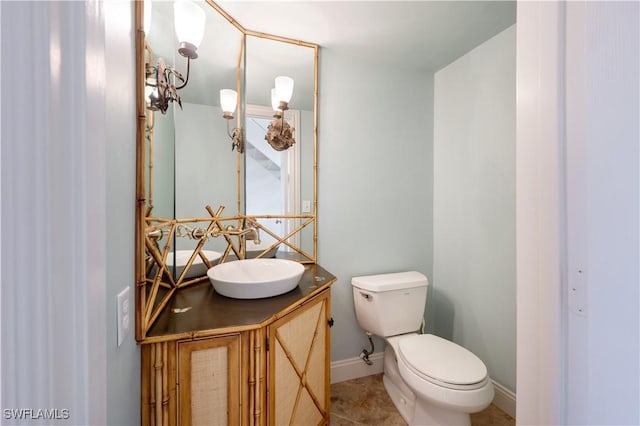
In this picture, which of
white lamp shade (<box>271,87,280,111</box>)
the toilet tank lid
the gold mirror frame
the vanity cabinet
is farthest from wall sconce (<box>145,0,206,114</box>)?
the toilet tank lid

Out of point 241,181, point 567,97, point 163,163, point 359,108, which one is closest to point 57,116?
point 163,163

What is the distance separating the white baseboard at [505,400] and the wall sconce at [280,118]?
2049 millimetres

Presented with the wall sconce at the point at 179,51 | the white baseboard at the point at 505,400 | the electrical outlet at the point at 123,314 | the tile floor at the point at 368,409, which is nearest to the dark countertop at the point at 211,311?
the electrical outlet at the point at 123,314

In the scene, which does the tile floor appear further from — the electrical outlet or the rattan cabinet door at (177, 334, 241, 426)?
the electrical outlet

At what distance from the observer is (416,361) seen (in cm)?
142

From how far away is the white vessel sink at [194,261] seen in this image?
4.21 feet

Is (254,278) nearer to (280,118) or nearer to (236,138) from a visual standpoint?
(236,138)

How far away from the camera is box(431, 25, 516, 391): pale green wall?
1633mm

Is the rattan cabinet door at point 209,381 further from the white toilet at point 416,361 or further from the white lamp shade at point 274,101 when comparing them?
the white lamp shade at point 274,101

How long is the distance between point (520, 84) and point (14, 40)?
0.92 metres

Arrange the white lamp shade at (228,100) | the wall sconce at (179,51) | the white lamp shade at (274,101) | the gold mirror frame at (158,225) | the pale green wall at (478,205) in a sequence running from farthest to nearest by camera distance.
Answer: the white lamp shade at (274,101) → the pale green wall at (478,205) → the white lamp shade at (228,100) → the wall sconce at (179,51) → the gold mirror frame at (158,225)

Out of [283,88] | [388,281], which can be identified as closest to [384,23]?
[283,88]

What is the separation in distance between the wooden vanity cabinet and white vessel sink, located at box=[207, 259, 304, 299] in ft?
0.38

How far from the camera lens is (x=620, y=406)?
1.61ft
